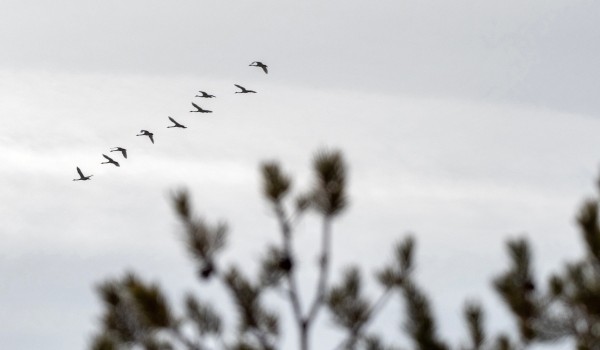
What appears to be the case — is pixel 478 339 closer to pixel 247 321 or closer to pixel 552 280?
pixel 552 280

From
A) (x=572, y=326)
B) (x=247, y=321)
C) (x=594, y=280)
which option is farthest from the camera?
(x=572, y=326)

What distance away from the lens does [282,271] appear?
18.3 feet

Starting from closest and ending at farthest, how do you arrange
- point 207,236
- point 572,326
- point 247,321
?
point 207,236 < point 247,321 < point 572,326

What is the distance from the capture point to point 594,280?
730 cm

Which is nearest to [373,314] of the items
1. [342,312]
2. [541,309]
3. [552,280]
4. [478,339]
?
[342,312]

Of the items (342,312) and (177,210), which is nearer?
(177,210)

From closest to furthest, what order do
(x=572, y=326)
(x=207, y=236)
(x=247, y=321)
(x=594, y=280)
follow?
(x=207, y=236)
(x=247, y=321)
(x=594, y=280)
(x=572, y=326)

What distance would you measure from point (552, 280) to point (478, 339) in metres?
1.21

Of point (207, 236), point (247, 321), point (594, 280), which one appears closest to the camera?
point (207, 236)

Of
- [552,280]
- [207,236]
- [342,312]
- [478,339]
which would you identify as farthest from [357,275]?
[552,280]

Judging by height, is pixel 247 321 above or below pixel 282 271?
below

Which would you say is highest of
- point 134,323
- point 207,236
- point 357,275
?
point 207,236

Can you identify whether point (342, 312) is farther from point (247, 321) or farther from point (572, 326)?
point (572, 326)

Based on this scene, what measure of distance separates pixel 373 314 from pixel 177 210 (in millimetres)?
1517
